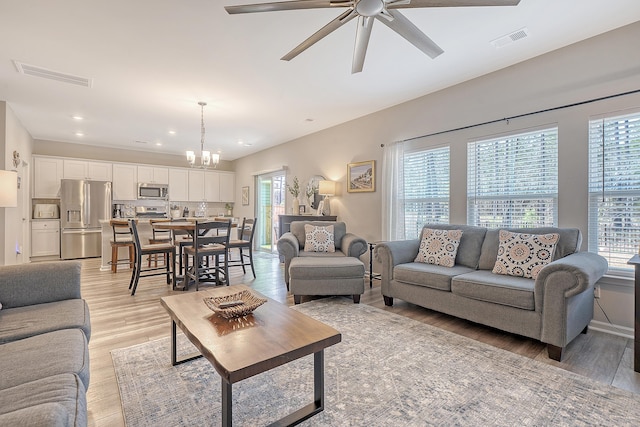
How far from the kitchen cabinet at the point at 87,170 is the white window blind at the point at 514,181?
7.66 meters

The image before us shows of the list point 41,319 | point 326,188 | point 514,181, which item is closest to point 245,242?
point 326,188

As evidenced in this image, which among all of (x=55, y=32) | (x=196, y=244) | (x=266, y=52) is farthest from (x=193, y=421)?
(x=55, y=32)

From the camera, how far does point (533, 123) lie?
3141 mm

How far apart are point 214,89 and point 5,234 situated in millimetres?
3529

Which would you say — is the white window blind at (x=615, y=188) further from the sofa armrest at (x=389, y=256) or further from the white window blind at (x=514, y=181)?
the sofa armrest at (x=389, y=256)

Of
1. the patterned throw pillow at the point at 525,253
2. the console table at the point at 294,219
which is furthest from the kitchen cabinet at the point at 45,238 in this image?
the patterned throw pillow at the point at 525,253

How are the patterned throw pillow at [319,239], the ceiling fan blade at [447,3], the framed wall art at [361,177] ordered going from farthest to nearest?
the framed wall art at [361,177] < the patterned throw pillow at [319,239] < the ceiling fan blade at [447,3]

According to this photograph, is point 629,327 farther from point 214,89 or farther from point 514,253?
point 214,89

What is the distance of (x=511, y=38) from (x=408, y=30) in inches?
55.4

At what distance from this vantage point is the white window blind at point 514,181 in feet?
10.1

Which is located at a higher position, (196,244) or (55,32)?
(55,32)

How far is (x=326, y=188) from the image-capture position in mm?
5332

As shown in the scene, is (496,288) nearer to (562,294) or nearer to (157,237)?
(562,294)

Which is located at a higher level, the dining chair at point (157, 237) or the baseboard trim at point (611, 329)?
the dining chair at point (157, 237)
